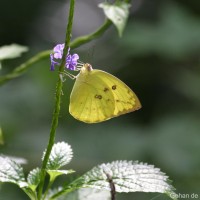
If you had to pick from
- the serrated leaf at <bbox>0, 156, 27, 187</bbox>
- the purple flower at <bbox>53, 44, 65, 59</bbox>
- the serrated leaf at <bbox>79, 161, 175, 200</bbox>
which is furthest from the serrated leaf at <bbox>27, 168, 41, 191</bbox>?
the purple flower at <bbox>53, 44, 65, 59</bbox>

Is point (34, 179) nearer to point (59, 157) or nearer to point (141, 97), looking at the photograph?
point (59, 157)

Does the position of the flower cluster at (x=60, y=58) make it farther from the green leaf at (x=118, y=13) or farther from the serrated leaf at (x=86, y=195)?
the serrated leaf at (x=86, y=195)

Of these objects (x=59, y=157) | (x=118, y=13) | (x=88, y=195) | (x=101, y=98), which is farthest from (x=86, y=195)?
(x=118, y=13)

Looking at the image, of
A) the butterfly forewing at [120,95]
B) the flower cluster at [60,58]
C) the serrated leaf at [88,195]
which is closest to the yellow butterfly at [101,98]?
the butterfly forewing at [120,95]

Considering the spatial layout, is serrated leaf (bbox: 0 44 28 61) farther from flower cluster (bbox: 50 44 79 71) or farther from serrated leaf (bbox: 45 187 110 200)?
serrated leaf (bbox: 45 187 110 200)

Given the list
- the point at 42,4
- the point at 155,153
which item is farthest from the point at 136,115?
the point at 42,4

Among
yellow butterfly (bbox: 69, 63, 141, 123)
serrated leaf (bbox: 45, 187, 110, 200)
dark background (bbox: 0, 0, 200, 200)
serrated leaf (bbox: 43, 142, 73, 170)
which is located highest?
dark background (bbox: 0, 0, 200, 200)

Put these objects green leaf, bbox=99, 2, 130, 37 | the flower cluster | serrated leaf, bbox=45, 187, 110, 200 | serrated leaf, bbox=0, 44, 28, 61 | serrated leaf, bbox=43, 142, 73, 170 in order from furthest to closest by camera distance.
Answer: serrated leaf, bbox=0, 44, 28, 61 → serrated leaf, bbox=45, 187, 110, 200 → the flower cluster → serrated leaf, bbox=43, 142, 73, 170 → green leaf, bbox=99, 2, 130, 37
